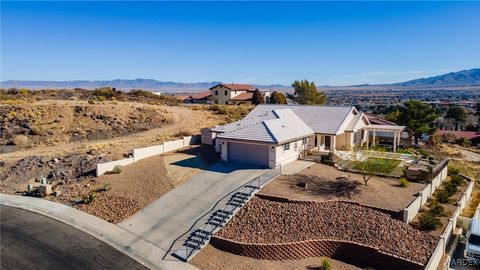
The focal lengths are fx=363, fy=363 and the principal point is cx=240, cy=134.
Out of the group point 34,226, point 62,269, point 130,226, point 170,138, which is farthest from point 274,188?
point 170,138

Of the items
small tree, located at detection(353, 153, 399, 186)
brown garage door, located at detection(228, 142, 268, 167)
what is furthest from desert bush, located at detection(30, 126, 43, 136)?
small tree, located at detection(353, 153, 399, 186)

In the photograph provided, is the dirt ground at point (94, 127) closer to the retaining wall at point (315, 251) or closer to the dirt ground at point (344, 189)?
the dirt ground at point (344, 189)

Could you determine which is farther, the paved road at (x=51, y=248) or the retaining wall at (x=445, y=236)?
the paved road at (x=51, y=248)

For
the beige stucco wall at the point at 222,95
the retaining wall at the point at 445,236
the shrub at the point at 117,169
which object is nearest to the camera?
the retaining wall at the point at 445,236

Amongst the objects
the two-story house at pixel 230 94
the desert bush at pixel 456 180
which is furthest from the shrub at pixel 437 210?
the two-story house at pixel 230 94

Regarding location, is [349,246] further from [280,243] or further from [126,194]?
[126,194]

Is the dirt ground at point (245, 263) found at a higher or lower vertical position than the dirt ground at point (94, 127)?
lower

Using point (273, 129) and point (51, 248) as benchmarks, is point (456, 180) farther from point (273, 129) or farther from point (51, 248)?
point (51, 248)
